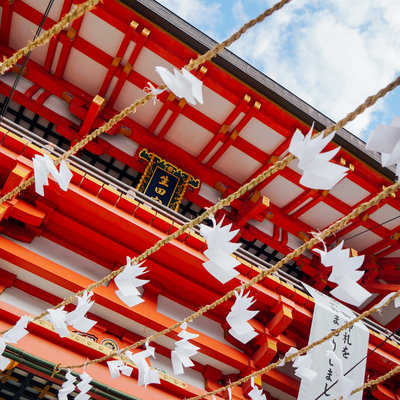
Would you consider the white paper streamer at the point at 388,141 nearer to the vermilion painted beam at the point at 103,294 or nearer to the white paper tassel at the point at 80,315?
the white paper tassel at the point at 80,315

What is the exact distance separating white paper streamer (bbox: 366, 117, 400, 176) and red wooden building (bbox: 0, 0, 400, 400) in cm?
355

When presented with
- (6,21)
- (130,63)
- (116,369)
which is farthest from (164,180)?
(116,369)

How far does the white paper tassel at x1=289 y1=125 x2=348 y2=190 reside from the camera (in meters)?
1.41

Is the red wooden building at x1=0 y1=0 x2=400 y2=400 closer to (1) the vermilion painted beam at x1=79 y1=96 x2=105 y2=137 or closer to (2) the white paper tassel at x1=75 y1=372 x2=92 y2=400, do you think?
(1) the vermilion painted beam at x1=79 y1=96 x2=105 y2=137

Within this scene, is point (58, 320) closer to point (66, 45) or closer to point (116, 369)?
point (116, 369)

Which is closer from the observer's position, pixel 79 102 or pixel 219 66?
pixel 219 66

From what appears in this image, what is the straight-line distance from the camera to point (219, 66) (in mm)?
5906

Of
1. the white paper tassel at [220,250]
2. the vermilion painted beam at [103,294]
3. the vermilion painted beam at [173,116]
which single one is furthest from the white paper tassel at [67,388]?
the vermilion painted beam at [173,116]

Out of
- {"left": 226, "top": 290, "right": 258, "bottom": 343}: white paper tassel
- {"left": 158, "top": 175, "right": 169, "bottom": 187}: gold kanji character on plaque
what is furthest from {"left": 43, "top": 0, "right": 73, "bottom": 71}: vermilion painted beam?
{"left": 226, "top": 290, "right": 258, "bottom": 343}: white paper tassel

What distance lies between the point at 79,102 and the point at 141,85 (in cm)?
125

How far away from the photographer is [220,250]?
182cm

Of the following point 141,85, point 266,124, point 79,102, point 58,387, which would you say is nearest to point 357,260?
point 58,387

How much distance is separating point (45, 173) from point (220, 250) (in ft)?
3.62

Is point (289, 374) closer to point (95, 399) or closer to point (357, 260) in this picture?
point (95, 399)
